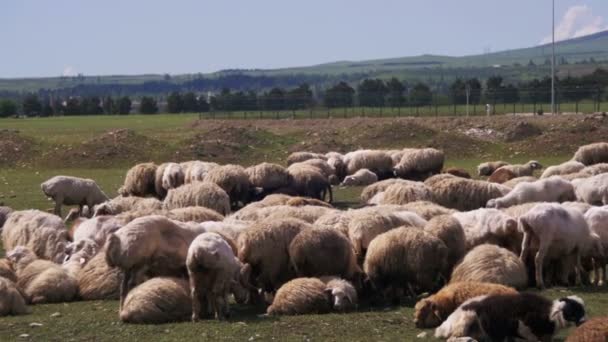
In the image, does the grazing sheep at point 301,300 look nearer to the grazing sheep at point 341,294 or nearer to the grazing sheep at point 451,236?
the grazing sheep at point 341,294

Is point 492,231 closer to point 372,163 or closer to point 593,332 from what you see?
point 593,332

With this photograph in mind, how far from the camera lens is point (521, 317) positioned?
12617mm

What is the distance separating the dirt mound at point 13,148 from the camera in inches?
2122

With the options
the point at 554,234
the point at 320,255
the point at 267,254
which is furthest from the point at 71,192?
the point at 554,234

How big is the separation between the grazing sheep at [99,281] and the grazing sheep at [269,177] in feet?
47.1

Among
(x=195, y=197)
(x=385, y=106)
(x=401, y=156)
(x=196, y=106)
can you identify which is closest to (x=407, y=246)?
(x=195, y=197)

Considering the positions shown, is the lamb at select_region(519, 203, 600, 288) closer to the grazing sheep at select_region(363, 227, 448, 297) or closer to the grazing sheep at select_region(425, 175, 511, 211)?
the grazing sheep at select_region(363, 227, 448, 297)

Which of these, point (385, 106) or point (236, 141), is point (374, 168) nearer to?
point (236, 141)

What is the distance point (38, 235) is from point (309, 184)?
12.8 metres

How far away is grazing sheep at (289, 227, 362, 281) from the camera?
16469mm

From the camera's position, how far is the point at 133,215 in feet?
67.3

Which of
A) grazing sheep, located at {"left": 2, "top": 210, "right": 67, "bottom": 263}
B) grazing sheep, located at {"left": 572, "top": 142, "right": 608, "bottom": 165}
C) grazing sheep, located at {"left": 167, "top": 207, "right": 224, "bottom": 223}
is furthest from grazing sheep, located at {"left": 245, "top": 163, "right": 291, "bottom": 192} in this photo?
grazing sheep, located at {"left": 572, "top": 142, "right": 608, "bottom": 165}

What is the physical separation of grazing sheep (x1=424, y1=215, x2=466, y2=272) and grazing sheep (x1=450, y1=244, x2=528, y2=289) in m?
0.62

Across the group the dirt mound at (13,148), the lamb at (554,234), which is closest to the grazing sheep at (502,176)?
the lamb at (554,234)
